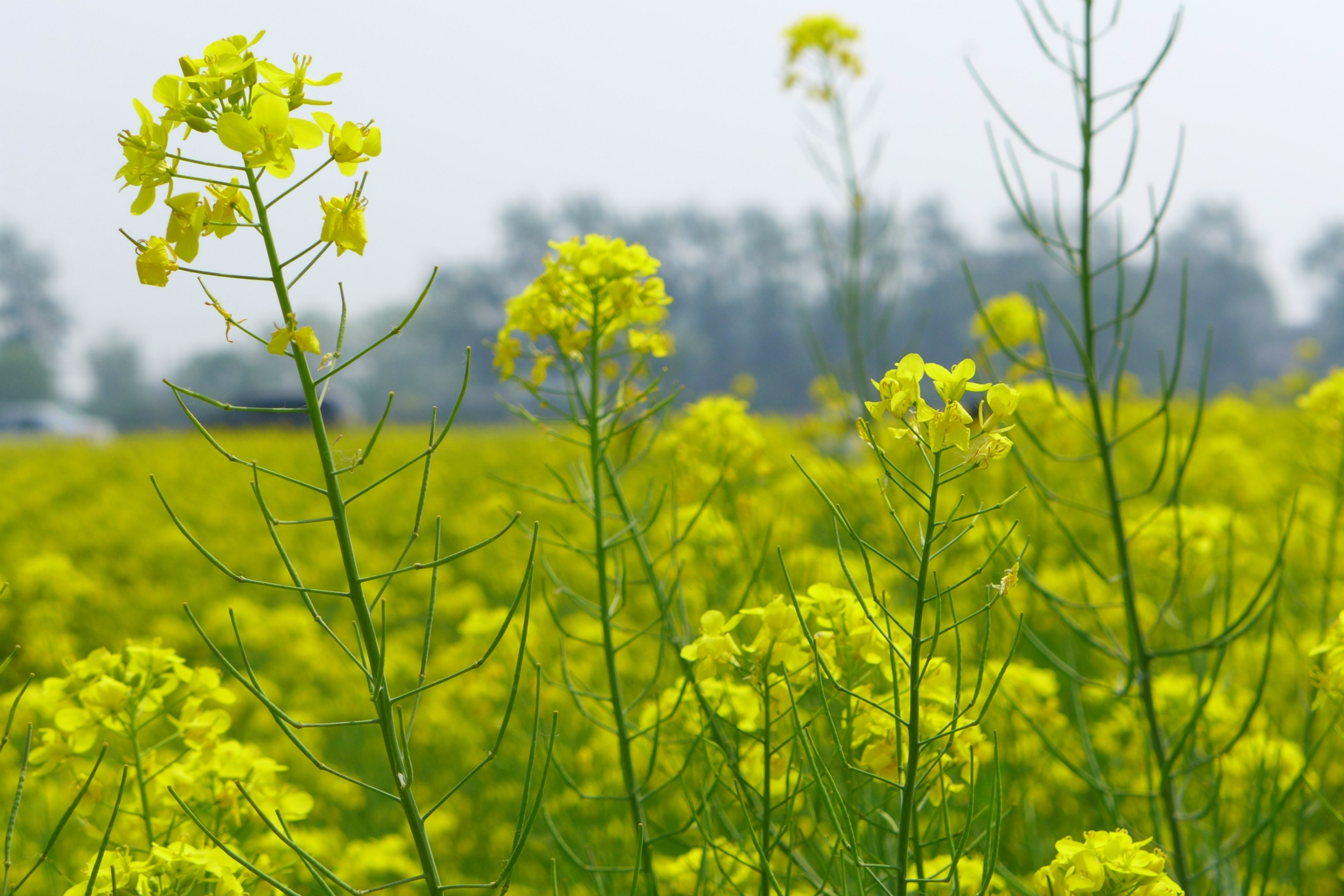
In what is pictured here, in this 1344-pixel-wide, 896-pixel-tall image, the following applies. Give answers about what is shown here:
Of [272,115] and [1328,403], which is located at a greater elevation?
[272,115]

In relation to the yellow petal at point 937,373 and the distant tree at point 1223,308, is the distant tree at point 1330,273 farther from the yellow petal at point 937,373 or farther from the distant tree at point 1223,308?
the yellow petal at point 937,373

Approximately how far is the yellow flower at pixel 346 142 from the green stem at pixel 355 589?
0.07 meters

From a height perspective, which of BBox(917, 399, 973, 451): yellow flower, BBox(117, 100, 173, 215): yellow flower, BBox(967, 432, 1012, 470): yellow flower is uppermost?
BBox(117, 100, 173, 215): yellow flower

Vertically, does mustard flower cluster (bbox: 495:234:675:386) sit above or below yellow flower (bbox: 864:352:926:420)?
above

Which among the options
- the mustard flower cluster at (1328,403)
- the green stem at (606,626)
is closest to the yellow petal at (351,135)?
the green stem at (606,626)

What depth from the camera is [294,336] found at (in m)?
0.82

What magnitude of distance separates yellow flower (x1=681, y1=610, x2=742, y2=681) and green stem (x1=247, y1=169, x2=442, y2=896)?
31 cm

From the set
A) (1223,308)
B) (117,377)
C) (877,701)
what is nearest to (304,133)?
(877,701)

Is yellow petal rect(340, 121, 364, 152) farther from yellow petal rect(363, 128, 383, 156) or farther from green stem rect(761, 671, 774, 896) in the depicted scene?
green stem rect(761, 671, 774, 896)

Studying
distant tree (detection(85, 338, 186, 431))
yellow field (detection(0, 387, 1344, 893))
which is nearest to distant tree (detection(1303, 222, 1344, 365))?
yellow field (detection(0, 387, 1344, 893))

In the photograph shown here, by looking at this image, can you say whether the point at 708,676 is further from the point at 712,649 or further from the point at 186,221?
the point at 186,221

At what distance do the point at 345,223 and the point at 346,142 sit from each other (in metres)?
0.07

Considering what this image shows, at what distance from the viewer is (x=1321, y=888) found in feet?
7.38

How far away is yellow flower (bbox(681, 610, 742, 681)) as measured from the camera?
1031 mm
